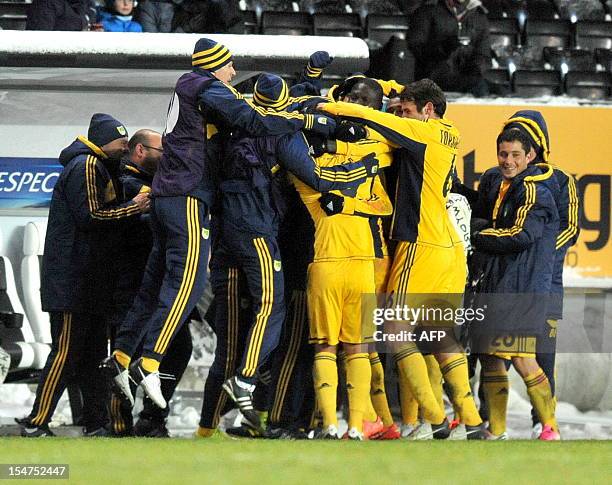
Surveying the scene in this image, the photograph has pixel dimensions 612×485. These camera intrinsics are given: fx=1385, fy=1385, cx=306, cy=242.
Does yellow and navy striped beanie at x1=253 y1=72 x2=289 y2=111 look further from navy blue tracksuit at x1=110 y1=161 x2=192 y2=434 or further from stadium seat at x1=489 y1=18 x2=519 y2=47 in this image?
stadium seat at x1=489 y1=18 x2=519 y2=47

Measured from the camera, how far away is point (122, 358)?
263 inches

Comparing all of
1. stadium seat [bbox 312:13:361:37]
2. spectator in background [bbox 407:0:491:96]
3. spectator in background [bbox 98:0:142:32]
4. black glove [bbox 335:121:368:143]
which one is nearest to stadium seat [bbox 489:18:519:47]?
stadium seat [bbox 312:13:361:37]

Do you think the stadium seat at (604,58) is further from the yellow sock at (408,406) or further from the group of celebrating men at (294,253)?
the yellow sock at (408,406)

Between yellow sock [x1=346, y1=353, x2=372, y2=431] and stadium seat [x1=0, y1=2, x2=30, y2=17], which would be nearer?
yellow sock [x1=346, y1=353, x2=372, y2=431]

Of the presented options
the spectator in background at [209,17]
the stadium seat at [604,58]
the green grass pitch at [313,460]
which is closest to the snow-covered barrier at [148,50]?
the green grass pitch at [313,460]

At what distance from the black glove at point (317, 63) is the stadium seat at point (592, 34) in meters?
6.35

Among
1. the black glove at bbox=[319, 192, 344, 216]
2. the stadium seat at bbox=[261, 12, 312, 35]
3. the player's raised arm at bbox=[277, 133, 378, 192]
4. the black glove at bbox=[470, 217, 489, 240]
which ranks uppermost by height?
the stadium seat at bbox=[261, 12, 312, 35]

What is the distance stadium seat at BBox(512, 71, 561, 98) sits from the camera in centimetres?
1193

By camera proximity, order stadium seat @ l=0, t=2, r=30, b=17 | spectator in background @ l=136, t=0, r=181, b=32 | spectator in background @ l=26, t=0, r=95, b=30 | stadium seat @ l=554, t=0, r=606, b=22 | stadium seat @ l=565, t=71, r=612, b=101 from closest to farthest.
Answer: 1. spectator in background @ l=26, t=0, r=95, b=30
2. spectator in background @ l=136, t=0, r=181, b=32
3. stadium seat @ l=0, t=2, r=30, b=17
4. stadium seat @ l=565, t=71, r=612, b=101
5. stadium seat @ l=554, t=0, r=606, b=22

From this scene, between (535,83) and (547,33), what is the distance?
57.6 inches

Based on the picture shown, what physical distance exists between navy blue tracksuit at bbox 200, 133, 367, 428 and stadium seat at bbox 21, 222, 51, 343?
1707 millimetres

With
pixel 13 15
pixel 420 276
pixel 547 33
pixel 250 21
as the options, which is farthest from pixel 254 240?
pixel 547 33

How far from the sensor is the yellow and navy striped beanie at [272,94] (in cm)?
679

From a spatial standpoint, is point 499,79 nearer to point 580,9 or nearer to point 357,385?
point 580,9
